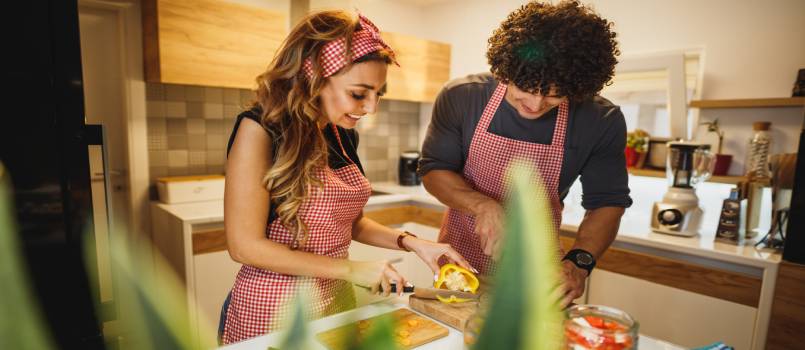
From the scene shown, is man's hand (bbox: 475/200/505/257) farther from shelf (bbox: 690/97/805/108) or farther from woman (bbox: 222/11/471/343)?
shelf (bbox: 690/97/805/108)

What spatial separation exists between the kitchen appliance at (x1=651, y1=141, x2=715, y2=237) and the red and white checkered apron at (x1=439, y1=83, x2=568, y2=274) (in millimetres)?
906

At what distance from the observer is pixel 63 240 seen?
822mm

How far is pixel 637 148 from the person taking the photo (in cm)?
255

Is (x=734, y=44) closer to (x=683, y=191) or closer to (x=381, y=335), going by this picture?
(x=683, y=191)

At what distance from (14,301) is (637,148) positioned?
9.12 ft

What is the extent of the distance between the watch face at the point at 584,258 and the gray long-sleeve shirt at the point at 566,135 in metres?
0.20

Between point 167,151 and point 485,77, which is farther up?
point 485,77

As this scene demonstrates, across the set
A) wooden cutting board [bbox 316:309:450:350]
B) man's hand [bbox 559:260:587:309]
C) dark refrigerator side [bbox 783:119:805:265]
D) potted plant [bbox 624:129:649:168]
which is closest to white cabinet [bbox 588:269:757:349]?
dark refrigerator side [bbox 783:119:805:265]

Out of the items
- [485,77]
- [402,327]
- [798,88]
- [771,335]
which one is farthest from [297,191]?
[798,88]

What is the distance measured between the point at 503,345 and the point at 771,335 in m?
2.09

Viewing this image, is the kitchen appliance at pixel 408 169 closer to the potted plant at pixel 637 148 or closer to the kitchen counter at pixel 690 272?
the kitchen counter at pixel 690 272

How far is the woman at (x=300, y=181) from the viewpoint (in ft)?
3.40

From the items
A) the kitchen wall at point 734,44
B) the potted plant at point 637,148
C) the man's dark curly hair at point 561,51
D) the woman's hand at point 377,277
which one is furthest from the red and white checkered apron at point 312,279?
the potted plant at point 637,148

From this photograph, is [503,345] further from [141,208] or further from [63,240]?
[141,208]
